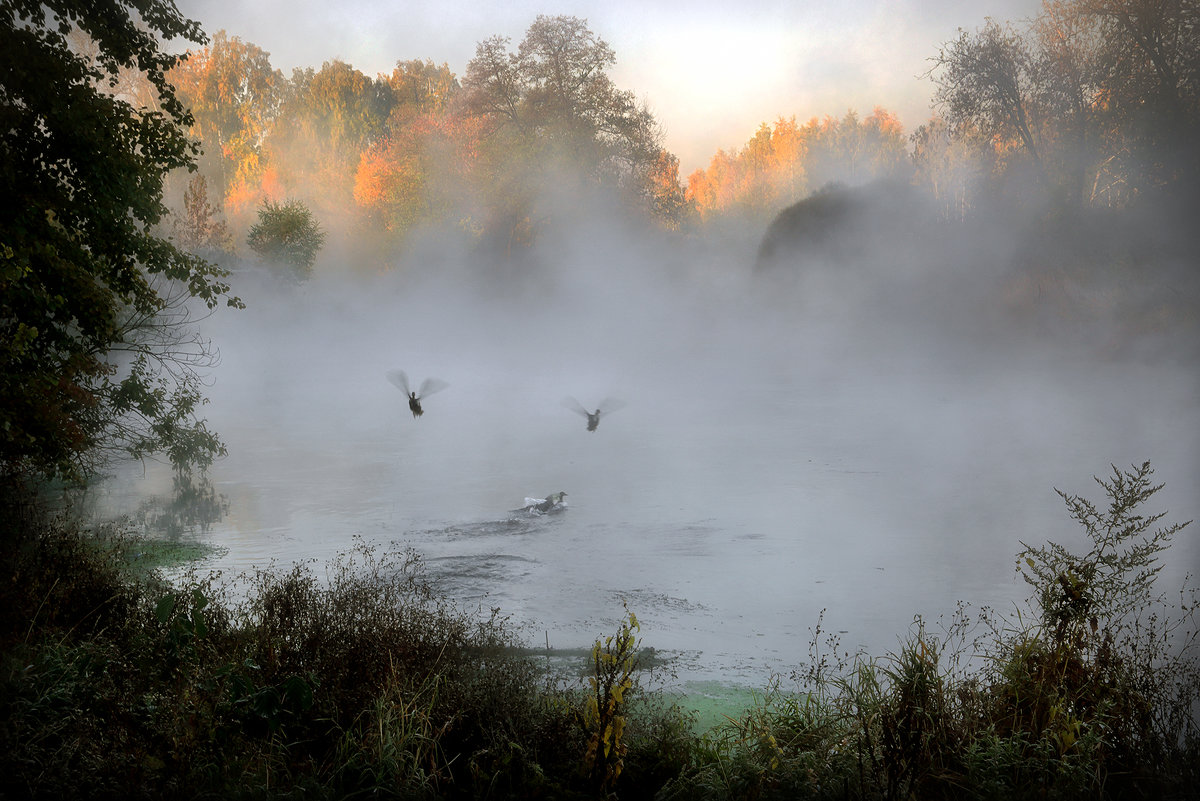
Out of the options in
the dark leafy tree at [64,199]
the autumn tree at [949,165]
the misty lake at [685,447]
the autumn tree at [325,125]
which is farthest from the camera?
the autumn tree at [325,125]

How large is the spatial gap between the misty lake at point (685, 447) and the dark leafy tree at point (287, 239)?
1653 mm

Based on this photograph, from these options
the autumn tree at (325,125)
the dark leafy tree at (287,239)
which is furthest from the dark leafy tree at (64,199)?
the autumn tree at (325,125)

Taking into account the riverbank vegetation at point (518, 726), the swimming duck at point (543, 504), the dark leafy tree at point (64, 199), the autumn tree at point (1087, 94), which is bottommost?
the riverbank vegetation at point (518, 726)

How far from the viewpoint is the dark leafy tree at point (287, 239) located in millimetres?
35469

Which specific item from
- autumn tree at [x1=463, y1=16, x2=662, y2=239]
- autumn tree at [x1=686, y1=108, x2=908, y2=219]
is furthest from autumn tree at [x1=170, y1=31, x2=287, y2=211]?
autumn tree at [x1=686, y1=108, x2=908, y2=219]

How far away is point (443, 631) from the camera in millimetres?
6305

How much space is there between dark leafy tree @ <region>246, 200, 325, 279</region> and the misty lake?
1.65 meters

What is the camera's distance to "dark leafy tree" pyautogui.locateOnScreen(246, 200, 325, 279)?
35.5 metres

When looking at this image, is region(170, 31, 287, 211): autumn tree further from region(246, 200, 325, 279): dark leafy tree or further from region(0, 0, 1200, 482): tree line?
region(246, 200, 325, 279): dark leafy tree

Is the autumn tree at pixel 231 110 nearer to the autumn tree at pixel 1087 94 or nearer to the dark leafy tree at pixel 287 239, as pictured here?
the dark leafy tree at pixel 287 239

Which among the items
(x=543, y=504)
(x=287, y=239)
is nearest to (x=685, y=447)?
(x=543, y=504)

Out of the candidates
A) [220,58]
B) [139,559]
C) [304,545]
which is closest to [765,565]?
[304,545]

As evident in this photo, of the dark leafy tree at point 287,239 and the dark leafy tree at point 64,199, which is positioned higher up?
the dark leafy tree at point 287,239

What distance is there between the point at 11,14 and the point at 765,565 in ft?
36.5
